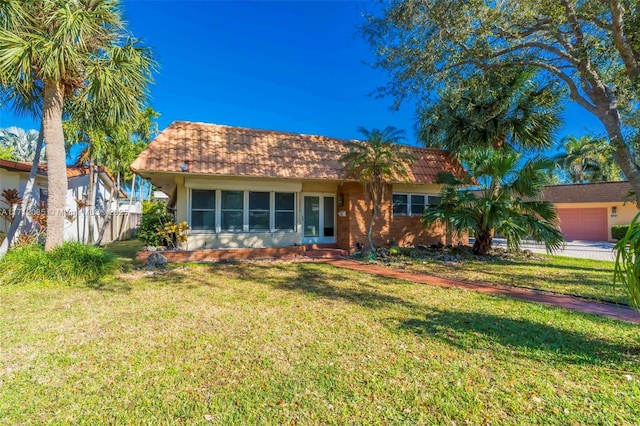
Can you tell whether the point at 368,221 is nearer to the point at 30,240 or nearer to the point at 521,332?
the point at 521,332

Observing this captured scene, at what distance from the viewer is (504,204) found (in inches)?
441

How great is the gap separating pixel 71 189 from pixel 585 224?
121ft

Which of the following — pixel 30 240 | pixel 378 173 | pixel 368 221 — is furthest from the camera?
pixel 368 221

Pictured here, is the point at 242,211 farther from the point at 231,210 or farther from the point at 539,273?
the point at 539,273

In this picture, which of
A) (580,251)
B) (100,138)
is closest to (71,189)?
(100,138)

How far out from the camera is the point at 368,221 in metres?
13.4

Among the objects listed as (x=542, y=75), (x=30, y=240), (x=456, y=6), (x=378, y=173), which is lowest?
(x=30, y=240)

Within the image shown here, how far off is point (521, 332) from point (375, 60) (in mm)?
9055

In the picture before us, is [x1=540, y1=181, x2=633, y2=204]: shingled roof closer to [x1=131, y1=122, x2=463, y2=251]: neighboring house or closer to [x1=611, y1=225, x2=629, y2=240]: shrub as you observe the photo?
[x1=611, y1=225, x2=629, y2=240]: shrub

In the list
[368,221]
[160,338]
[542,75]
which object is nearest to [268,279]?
[160,338]

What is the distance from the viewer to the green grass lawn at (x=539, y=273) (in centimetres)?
760

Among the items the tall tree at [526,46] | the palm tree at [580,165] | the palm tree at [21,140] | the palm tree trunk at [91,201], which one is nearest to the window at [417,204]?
the tall tree at [526,46]

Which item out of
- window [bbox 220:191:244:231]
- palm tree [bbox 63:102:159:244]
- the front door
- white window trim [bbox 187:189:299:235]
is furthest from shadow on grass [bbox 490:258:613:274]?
A: palm tree [bbox 63:102:159:244]

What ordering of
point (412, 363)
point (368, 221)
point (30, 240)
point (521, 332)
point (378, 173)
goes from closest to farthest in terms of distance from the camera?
point (412, 363)
point (521, 332)
point (30, 240)
point (378, 173)
point (368, 221)
